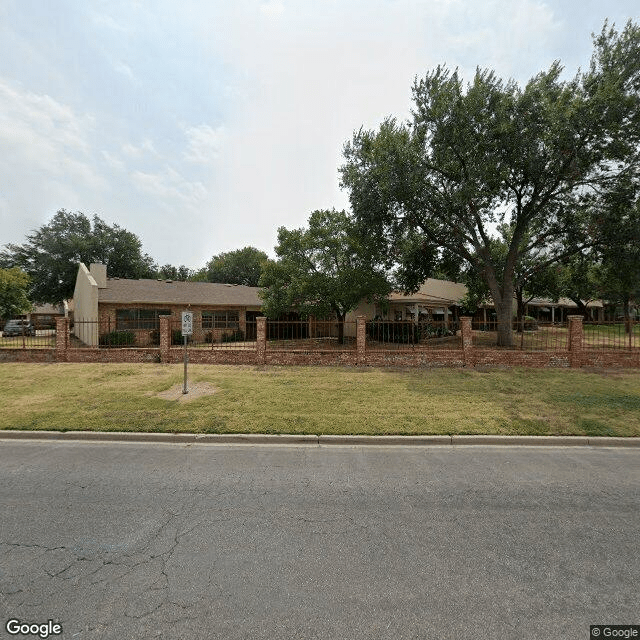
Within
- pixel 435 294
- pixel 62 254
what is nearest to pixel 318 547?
pixel 435 294

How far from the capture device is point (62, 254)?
3478 cm

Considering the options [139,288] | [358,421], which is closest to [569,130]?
[358,421]

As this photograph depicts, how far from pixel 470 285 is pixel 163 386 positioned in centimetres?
2401

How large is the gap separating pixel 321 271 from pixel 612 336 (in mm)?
13378

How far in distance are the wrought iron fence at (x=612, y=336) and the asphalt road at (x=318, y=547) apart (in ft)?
33.3

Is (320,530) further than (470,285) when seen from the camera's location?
No

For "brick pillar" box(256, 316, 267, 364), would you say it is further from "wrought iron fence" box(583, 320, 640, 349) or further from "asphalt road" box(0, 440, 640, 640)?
"wrought iron fence" box(583, 320, 640, 349)

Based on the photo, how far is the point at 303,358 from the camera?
13.1 metres

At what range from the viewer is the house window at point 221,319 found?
24562mm

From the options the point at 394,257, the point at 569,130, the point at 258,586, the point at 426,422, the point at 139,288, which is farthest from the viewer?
the point at 139,288

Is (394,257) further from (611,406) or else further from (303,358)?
(611,406)

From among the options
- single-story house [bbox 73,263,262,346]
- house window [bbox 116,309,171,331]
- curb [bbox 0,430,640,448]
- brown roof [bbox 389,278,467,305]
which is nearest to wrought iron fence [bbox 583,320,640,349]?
curb [bbox 0,430,640,448]

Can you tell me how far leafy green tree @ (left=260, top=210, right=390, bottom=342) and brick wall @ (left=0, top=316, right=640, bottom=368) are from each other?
6.10 meters

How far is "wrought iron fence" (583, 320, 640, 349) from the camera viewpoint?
43.2 ft
